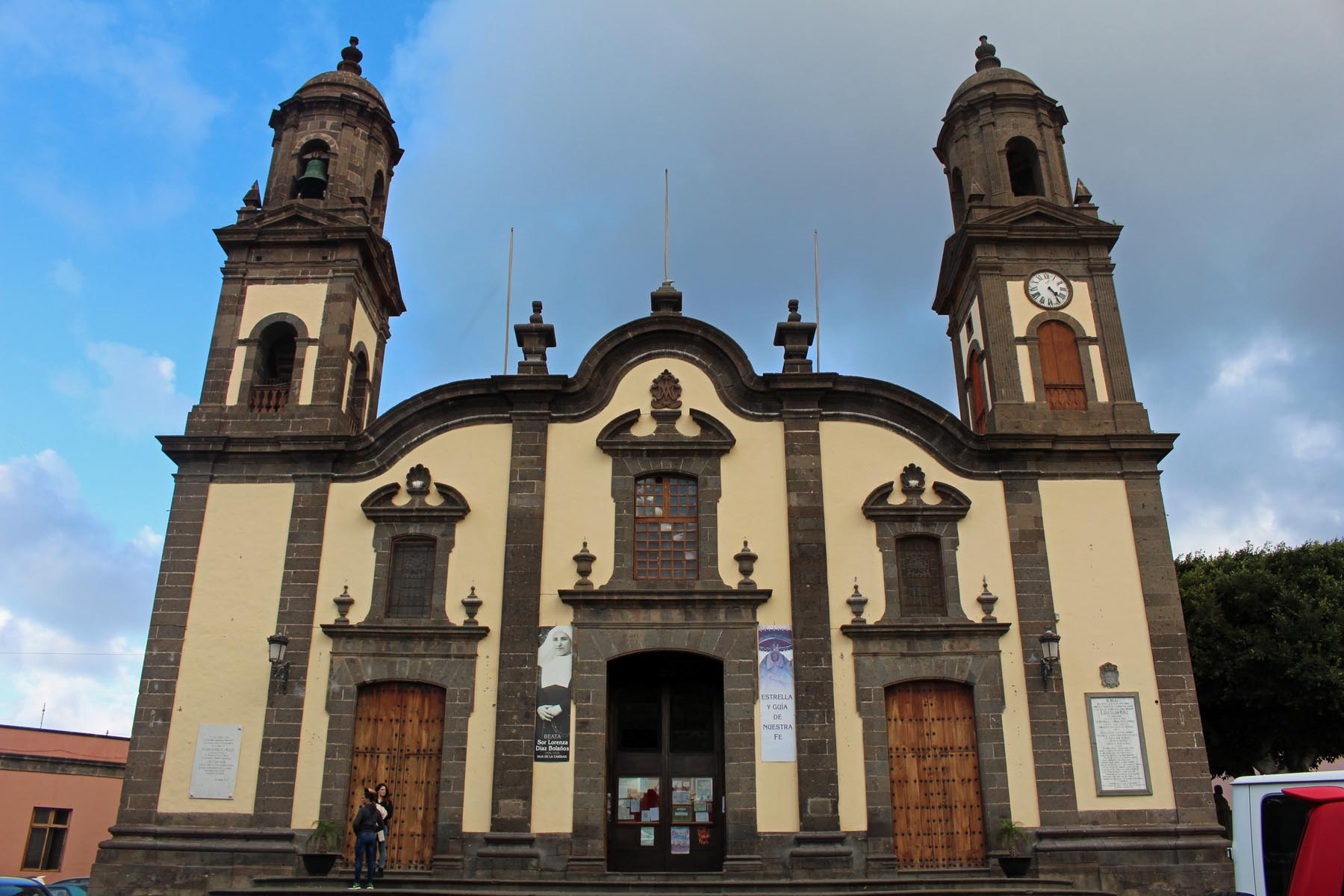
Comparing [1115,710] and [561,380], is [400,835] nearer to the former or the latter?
[561,380]

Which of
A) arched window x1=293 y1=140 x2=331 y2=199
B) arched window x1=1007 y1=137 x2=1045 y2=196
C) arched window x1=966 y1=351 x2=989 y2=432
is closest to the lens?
arched window x1=966 y1=351 x2=989 y2=432

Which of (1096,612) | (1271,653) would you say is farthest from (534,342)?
(1271,653)

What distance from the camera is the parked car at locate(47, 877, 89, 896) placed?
54.0ft

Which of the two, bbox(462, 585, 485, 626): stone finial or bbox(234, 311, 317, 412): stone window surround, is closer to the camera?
bbox(462, 585, 485, 626): stone finial

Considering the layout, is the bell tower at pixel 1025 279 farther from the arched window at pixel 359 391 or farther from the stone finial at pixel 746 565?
the arched window at pixel 359 391

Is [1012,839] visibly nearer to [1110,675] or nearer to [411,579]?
[1110,675]

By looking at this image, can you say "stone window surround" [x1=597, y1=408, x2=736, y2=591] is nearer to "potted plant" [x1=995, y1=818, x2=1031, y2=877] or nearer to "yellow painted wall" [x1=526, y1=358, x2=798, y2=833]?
"yellow painted wall" [x1=526, y1=358, x2=798, y2=833]

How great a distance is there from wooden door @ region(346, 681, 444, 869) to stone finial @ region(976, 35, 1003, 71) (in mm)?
18442

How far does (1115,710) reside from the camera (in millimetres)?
17266

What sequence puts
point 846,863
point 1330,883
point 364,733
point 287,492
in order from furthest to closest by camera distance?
point 287,492 < point 364,733 < point 846,863 < point 1330,883

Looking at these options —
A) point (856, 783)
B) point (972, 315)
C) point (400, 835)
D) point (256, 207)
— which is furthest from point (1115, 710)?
point (256, 207)

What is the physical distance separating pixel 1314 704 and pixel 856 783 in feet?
41.9

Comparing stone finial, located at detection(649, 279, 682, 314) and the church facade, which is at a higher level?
stone finial, located at detection(649, 279, 682, 314)

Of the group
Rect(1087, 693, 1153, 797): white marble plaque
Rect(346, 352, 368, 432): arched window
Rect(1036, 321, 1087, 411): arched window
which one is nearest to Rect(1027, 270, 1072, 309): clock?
Rect(1036, 321, 1087, 411): arched window
